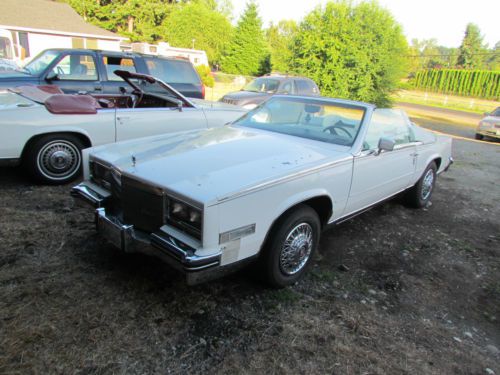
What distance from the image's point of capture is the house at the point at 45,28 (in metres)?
24.9

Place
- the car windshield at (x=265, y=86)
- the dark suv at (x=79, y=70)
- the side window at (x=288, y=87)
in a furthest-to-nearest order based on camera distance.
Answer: the car windshield at (x=265, y=86) → the side window at (x=288, y=87) → the dark suv at (x=79, y=70)

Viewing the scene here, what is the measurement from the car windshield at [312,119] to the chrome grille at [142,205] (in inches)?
71.6

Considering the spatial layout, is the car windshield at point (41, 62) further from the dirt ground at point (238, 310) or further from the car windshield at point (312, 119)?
the car windshield at point (312, 119)

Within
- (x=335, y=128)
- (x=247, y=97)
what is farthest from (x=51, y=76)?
(x=247, y=97)

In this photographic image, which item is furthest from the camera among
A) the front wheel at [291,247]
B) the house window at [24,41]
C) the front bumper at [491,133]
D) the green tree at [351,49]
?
the house window at [24,41]

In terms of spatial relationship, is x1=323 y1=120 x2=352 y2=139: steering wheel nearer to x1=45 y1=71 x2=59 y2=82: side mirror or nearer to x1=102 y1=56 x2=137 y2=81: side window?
x1=102 y1=56 x2=137 y2=81: side window

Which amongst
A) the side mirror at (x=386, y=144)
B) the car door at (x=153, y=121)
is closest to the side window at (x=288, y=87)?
the car door at (x=153, y=121)

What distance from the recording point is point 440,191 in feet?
21.9

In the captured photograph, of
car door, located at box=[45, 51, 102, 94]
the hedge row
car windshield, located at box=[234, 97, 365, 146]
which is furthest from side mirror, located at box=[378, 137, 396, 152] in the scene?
the hedge row

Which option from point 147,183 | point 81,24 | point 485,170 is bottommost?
point 485,170

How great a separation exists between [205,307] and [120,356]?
2.40 ft

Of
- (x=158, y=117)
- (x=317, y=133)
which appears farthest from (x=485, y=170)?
(x=158, y=117)

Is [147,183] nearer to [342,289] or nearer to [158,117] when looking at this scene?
[342,289]

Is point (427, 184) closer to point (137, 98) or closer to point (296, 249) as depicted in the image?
point (296, 249)
